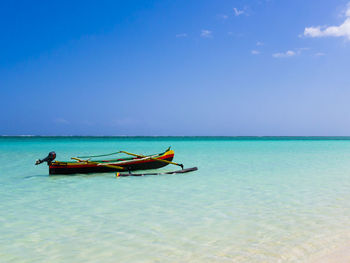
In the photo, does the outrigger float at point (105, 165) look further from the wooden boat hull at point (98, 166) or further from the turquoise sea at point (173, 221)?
the turquoise sea at point (173, 221)

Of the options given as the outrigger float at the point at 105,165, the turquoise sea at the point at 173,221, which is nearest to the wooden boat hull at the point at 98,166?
the outrigger float at the point at 105,165

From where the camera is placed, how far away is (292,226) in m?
5.68

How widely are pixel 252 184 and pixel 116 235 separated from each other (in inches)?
254

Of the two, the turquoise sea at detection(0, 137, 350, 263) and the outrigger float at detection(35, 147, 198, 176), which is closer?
the turquoise sea at detection(0, 137, 350, 263)

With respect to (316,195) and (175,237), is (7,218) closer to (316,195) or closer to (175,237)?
(175,237)

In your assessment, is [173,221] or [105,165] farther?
[105,165]

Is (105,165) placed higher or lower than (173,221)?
higher

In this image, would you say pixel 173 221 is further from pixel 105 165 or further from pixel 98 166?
pixel 98 166

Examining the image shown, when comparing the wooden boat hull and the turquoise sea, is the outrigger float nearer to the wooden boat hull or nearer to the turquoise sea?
the wooden boat hull

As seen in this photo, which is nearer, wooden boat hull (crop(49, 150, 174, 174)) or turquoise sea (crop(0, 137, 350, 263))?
turquoise sea (crop(0, 137, 350, 263))

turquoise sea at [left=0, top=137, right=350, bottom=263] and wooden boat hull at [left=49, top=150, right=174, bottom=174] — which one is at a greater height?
wooden boat hull at [left=49, top=150, right=174, bottom=174]

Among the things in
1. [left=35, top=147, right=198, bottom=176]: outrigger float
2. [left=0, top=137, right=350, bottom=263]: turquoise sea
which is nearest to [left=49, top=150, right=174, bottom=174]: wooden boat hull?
[left=35, top=147, right=198, bottom=176]: outrigger float

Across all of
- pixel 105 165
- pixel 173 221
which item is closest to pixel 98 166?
pixel 105 165

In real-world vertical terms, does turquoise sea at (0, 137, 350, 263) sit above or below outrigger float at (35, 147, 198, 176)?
below
